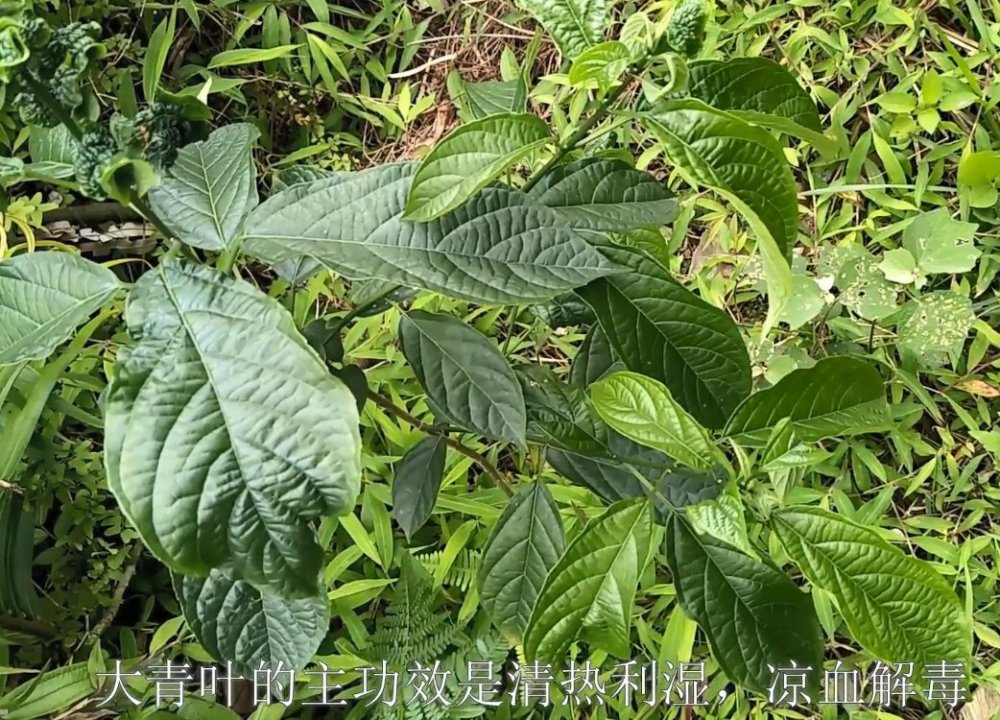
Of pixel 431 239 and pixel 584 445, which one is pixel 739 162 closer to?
pixel 431 239

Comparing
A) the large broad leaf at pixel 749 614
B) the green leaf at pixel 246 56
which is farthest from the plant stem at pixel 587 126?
the green leaf at pixel 246 56

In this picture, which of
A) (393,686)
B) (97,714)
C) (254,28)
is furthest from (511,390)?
(254,28)

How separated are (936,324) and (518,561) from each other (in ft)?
3.01

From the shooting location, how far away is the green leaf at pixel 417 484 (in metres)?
1.06

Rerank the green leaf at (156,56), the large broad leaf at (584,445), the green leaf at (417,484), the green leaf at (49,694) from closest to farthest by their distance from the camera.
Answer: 1. the large broad leaf at (584,445)
2. the green leaf at (417,484)
3. the green leaf at (49,694)
4. the green leaf at (156,56)

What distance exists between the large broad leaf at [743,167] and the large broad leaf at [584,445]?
334mm

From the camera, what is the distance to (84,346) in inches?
59.7

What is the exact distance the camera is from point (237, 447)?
1.97ft

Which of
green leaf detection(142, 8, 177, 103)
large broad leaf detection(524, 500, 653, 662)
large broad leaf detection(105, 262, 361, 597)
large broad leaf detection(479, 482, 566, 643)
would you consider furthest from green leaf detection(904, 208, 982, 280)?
green leaf detection(142, 8, 177, 103)

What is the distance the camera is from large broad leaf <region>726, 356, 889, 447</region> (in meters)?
0.80

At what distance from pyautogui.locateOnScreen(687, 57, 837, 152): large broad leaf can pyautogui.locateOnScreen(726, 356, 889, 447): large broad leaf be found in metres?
0.21

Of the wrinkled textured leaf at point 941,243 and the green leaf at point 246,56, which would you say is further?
the green leaf at point 246,56

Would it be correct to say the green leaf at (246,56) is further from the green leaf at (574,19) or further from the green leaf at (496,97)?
the green leaf at (574,19)

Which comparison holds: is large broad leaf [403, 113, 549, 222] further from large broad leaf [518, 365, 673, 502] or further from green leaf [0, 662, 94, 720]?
green leaf [0, 662, 94, 720]
